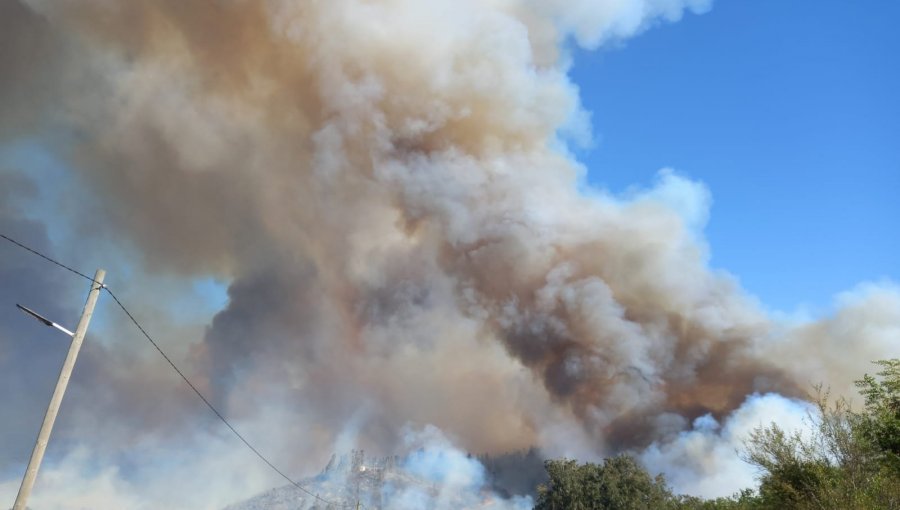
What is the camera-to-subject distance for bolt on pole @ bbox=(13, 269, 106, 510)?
13.8 metres

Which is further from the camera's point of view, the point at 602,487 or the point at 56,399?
the point at 602,487

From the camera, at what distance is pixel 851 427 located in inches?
959

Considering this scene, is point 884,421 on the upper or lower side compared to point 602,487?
lower

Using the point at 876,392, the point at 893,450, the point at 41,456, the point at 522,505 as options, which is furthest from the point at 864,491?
the point at 522,505

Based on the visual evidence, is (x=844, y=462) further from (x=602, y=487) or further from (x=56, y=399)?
(x=602, y=487)

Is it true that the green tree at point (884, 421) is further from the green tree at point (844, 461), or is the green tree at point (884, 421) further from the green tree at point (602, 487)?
the green tree at point (602, 487)

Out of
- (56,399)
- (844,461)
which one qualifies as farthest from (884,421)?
(56,399)

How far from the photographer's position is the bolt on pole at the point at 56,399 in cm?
1383

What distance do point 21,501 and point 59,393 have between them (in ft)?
8.31

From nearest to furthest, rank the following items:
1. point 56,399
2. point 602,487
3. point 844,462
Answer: point 56,399, point 844,462, point 602,487

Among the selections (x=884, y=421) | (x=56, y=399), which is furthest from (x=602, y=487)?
(x=56, y=399)

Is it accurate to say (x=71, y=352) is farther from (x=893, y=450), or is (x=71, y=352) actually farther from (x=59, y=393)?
(x=893, y=450)

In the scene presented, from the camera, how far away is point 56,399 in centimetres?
1450

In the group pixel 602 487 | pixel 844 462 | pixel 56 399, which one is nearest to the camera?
pixel 56 399
